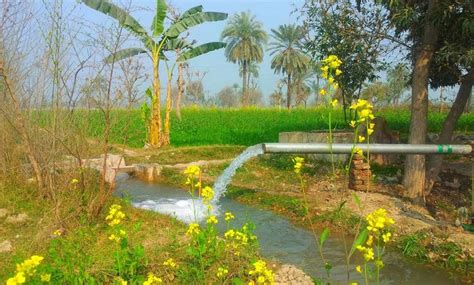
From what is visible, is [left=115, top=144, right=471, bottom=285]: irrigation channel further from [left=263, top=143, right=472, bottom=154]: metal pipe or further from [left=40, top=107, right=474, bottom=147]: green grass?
[left=40, top=107, right=474, bottom=147]: green grass

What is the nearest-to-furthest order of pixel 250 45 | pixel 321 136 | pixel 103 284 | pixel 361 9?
pixel 103 284 < pixel 361 9 < pixel 321 136 < pixel 250 45

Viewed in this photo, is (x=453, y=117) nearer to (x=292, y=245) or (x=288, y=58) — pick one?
(x=292, y=245)

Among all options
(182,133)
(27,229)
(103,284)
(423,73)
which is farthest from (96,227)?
(182,133)

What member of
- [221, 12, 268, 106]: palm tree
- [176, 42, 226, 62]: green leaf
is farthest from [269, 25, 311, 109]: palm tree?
[176, 42, 226, 62]: green leaf

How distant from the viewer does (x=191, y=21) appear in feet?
50.7

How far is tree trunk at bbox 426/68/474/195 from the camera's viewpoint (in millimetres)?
7898

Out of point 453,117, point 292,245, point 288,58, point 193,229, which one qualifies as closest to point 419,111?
point 453,117

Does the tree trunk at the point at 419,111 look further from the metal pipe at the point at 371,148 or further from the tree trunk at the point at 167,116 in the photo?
the tree trunk at the point at 167,116

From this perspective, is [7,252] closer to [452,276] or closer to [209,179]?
[452,276]

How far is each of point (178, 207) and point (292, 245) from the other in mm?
2704

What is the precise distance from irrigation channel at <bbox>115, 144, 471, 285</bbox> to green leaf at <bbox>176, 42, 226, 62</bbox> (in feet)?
24.5

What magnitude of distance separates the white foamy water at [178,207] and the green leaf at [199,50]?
8.43 meters

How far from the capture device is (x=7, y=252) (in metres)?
4.85

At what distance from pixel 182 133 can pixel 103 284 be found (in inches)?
589
